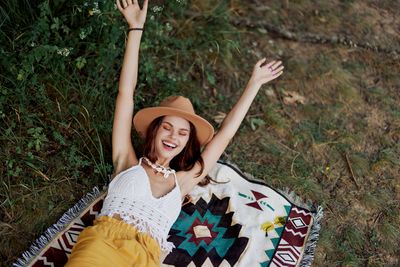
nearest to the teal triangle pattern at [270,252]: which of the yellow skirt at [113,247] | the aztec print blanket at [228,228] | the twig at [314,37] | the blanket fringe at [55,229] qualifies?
the aztec print blanket at [228,228]

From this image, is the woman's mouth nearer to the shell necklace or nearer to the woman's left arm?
the shell necklace

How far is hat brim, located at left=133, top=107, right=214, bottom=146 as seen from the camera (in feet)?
10.4

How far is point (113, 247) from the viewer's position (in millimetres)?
2766

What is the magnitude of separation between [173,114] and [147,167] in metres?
0.41

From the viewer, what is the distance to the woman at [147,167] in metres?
2.83

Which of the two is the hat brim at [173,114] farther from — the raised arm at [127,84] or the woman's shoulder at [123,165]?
the woman's shoulder at [123,165]

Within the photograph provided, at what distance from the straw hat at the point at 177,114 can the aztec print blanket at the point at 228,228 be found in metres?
0.53

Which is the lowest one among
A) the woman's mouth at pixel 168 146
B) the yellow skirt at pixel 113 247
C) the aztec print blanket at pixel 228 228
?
the aztec print blanket at pixel 228 228

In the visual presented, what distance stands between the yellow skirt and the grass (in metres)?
0.61

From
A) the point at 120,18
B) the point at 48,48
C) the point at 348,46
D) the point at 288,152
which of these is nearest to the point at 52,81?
the point at 48,48

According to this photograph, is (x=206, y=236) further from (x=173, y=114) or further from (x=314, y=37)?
(x=314, y=37)

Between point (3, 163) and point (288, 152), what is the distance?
7.44ft

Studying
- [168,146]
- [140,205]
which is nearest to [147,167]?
[168,146]

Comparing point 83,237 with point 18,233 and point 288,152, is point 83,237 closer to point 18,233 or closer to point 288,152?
point 18,233
